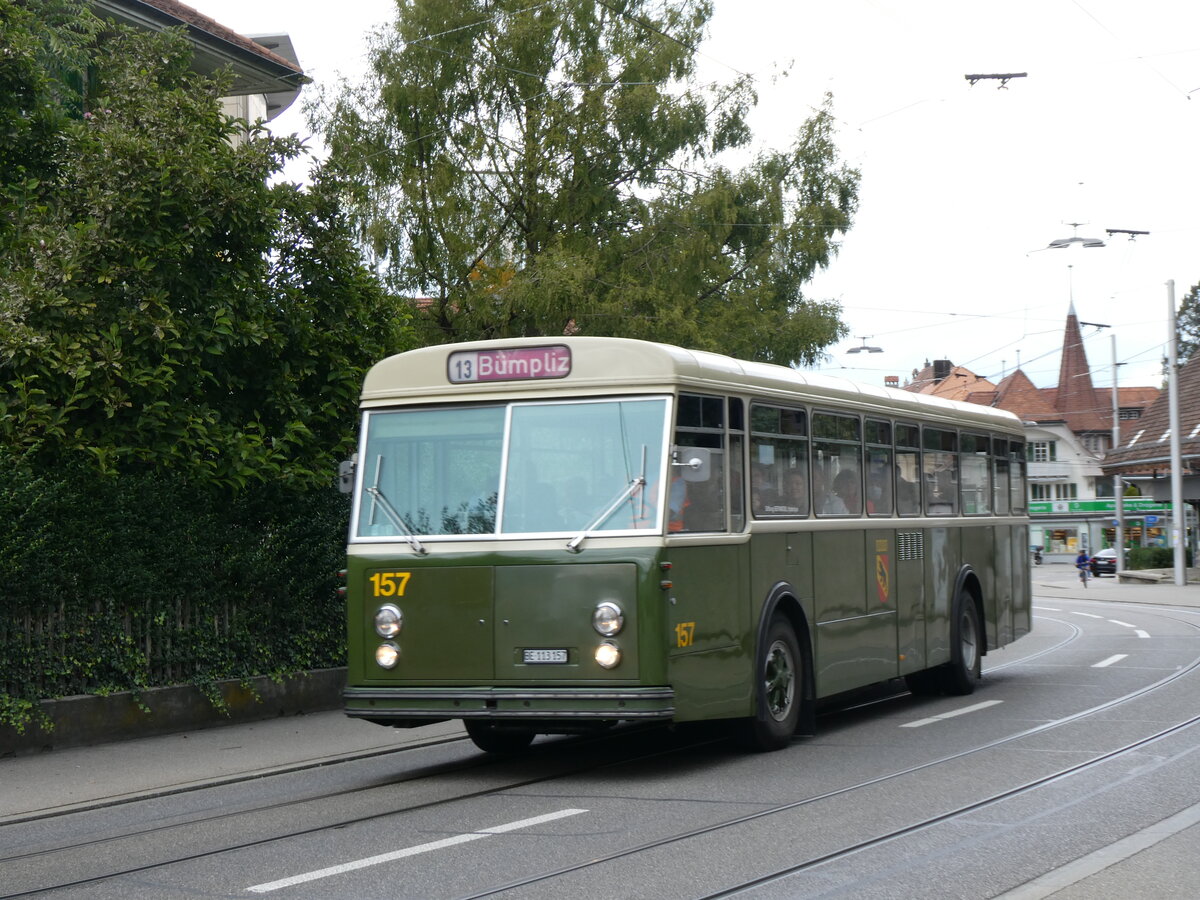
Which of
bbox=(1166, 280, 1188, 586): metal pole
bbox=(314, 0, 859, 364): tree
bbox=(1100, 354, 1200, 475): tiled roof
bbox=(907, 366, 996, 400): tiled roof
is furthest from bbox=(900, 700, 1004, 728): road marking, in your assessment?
bbox=(907, 366, 996, 400): tiled roof

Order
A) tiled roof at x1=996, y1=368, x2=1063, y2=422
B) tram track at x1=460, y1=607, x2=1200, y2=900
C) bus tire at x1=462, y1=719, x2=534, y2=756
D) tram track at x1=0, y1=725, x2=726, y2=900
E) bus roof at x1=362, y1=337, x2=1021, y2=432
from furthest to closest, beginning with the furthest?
1. tiled roof at x1=996, y1=368, x2=1063, y2=422
2. bus tire at x1=462, y1=719, x2=534, y2=756
3. bus roof at x1=362, y1=337, x2=1021, y2=432
4. tram track at x1=0, y1=725, x2=726, y2=900
5. tram track at x1=460, y1=607, x2=1200, y2=900

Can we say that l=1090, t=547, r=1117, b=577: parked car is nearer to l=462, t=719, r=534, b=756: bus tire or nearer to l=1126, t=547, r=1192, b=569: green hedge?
l=1126, t=547, r=1192, b=569: green hedge

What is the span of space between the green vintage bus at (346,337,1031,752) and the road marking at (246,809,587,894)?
1.32 metres

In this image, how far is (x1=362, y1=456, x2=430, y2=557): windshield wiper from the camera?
10.8m

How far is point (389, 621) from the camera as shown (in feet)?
35.5

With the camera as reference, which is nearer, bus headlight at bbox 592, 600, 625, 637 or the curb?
bus headlight at bbox 592, 600, 625, 637

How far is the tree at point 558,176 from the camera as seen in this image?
24.9 metres

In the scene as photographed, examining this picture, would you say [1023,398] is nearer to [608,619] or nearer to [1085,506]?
[1085,506]

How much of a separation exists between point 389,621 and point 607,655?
1.59 m

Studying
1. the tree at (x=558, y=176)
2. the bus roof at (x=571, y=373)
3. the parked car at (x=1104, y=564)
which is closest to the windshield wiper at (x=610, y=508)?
the bus roof at (x=571, y=373)

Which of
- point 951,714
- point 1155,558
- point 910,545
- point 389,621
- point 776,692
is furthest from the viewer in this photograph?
point 1155,558

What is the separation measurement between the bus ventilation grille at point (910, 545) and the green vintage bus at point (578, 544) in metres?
2.34

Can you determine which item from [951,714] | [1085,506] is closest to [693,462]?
[951,714]

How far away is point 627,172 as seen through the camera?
26.0 m
